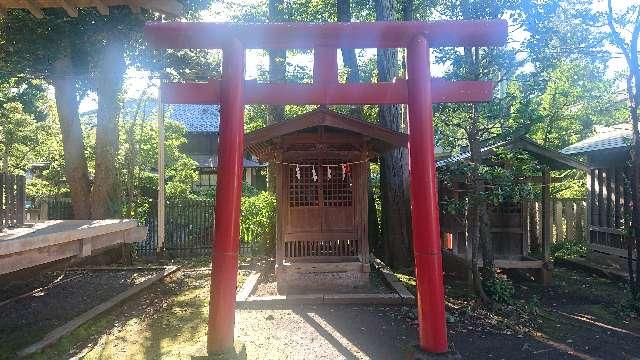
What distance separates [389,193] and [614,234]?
6.15 meters

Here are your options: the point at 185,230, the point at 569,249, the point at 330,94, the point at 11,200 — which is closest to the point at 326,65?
the point at 330,94

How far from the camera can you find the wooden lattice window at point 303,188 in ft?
35.7

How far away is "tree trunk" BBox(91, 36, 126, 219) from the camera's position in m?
13.7

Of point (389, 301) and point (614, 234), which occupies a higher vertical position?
point (614, 234)

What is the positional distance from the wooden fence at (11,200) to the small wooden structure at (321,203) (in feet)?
15.3

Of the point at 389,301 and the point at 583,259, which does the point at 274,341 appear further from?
the point at 583,259

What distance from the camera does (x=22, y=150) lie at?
20656 mm

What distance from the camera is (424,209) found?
4.79 metres

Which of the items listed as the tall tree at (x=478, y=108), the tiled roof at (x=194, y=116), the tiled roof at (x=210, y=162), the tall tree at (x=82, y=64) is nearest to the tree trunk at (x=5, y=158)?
the tall tree at (x=82, y=64)

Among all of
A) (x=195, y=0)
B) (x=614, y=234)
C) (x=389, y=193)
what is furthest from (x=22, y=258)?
(x=614, y=234)

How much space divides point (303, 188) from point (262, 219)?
12.5ft

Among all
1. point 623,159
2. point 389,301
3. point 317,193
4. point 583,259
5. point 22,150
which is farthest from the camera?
point 22,150

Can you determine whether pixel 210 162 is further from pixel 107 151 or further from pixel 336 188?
pixel 336 188

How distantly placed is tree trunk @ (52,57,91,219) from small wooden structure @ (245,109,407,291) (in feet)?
21.1
